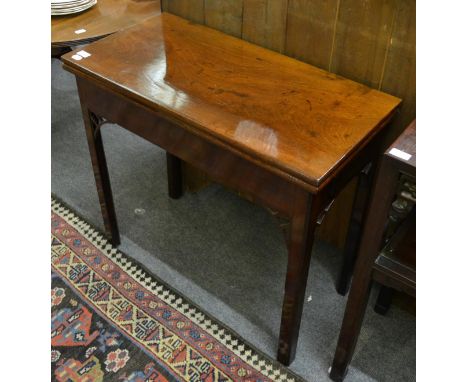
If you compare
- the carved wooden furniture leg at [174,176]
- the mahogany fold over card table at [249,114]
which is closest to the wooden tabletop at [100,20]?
the mahogany fold over card table at [249,114]

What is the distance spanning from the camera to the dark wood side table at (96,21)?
1.76 meters

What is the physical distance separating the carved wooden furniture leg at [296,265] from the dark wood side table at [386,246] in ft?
0.36

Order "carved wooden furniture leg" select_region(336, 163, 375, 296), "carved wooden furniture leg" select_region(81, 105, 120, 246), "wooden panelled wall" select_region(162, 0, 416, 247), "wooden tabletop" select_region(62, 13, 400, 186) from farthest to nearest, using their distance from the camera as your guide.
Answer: "carved wooden furniture leg" select_region(81, 105, 120, 246)
"carved wooden furniture leg" select_region(336, 163, 375, 296)
"wooden panelled wall" select_region(162, 0, 416, 247)
"wooden tabletop" select_region(62, 13, 400, 186)

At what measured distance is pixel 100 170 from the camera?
157 cm

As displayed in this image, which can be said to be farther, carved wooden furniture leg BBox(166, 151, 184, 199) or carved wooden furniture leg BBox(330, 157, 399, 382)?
carved wooden furniture leg BBox(166, 151, 184, 199)

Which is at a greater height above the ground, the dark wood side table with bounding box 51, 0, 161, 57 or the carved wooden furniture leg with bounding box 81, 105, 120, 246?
the dark wood side table with bounding box 51, 0, 161, 57

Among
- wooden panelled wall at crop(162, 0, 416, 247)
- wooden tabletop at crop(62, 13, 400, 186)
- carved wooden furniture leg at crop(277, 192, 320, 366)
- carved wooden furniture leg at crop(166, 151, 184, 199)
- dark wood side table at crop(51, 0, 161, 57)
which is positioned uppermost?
wooden panelled wall at crop(162, 0, 416, 247)

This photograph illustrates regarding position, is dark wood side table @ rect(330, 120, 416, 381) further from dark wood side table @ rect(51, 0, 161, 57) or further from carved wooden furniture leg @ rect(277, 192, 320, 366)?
dark wood side table @ rect(51, 0, 161, 57)

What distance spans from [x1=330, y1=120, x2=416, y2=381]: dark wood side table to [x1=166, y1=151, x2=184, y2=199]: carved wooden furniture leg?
0.88 metres

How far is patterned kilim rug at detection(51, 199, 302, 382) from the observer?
4.61 ft

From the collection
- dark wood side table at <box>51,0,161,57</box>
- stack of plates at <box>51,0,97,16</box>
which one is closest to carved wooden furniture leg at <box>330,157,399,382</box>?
dark wood side table at <box>51,0,161,57</box>

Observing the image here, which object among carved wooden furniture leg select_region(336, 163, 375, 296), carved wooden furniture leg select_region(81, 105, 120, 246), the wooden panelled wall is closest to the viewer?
the wooden panelled wall
